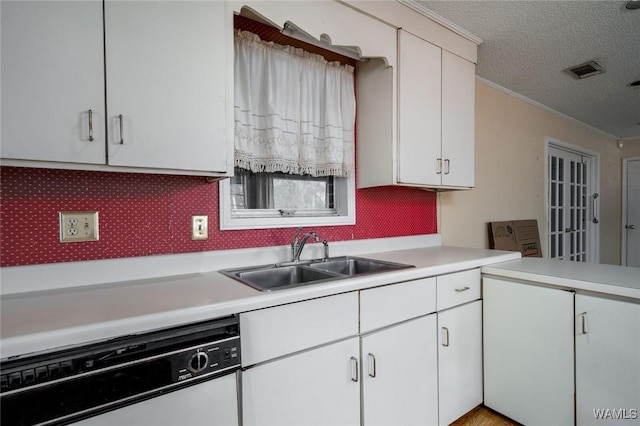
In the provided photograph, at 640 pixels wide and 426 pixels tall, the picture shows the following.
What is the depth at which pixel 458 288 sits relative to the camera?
1.75 m

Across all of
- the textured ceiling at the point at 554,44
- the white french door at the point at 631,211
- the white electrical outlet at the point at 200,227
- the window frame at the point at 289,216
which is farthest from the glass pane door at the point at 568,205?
the white electrical outlet at the point at 200,227

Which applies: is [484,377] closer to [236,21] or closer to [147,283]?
[147,283]

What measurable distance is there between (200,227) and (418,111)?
57.0 inches

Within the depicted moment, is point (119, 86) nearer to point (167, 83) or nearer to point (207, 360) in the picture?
point (167, 83)

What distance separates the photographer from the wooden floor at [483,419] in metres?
1.79

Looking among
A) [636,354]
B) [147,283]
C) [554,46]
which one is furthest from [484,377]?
[554,46]

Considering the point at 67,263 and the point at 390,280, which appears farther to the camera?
the point at 390,280

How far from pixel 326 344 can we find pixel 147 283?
0.76 metres

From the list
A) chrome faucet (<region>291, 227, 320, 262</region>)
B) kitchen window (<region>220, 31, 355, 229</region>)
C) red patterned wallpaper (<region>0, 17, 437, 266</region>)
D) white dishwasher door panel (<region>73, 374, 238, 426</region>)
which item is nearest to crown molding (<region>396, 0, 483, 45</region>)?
kitchen window (<region>220, 31, 355, 229</region>)

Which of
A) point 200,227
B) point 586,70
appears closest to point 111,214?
point 200,227

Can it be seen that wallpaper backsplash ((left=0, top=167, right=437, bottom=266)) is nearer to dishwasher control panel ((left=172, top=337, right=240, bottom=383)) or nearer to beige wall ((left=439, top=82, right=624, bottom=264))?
dishwasher control panel ((left=172, top=337, right=240, bottom=383))

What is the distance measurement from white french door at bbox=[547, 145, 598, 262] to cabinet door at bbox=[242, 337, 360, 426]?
3.51 meters

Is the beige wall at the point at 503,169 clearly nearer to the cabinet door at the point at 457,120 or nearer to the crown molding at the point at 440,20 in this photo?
the cabinet door at the point at 457,120

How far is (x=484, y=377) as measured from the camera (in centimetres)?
189
